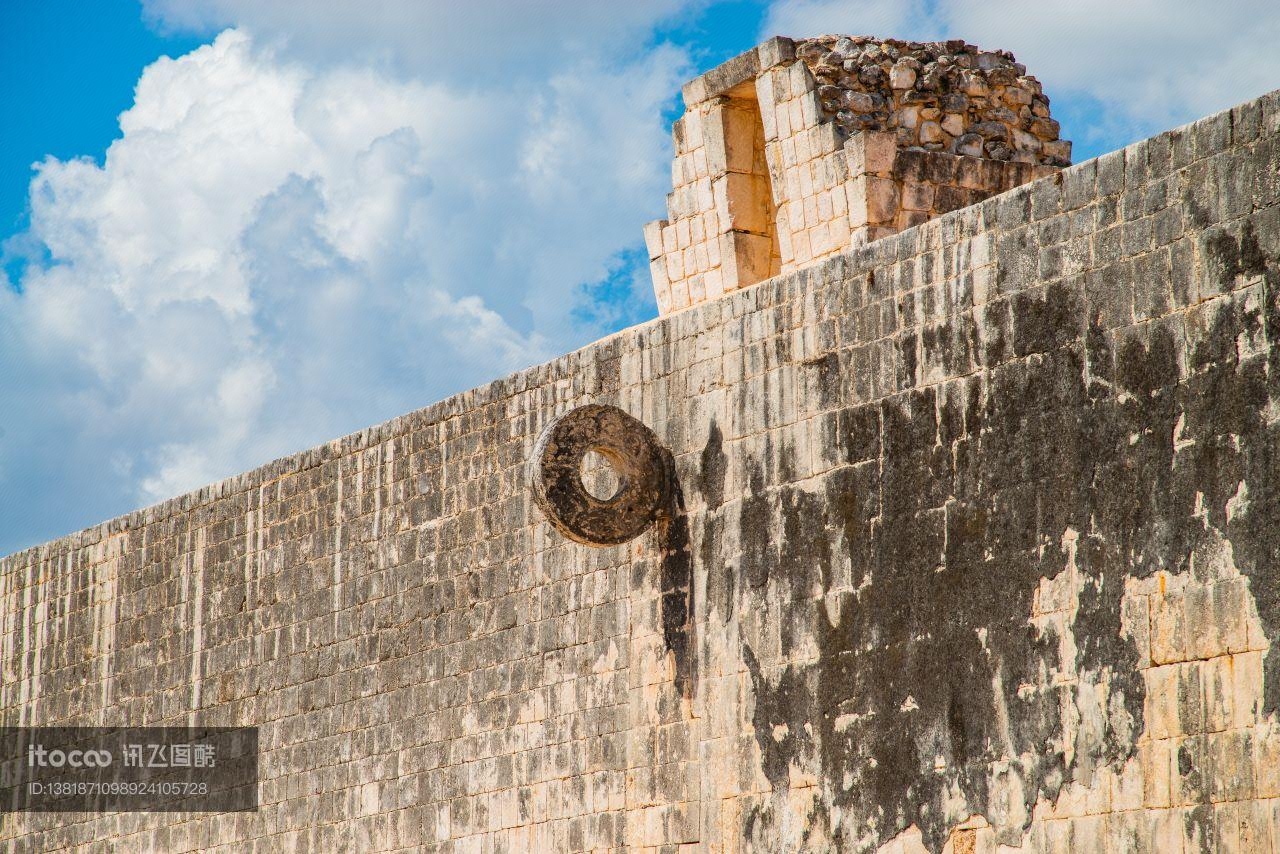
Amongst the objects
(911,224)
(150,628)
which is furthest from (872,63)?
(150,628)

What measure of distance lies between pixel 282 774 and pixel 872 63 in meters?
5.23

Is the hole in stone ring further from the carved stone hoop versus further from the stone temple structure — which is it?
the carved stone hoop

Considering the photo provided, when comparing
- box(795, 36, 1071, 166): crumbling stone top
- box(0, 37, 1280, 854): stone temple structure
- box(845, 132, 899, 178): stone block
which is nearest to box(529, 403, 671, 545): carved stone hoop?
box(0, 37, 1280, 854): stone temple structure

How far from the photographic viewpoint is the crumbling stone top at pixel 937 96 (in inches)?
423

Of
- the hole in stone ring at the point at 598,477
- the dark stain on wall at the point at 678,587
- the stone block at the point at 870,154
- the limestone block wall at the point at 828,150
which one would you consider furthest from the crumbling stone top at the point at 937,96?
the dark stain on wall at the point at 678,587

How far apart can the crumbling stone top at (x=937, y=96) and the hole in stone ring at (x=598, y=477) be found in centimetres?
230

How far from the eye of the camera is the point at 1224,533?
6535 millimetres

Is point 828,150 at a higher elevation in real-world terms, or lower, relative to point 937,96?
lower

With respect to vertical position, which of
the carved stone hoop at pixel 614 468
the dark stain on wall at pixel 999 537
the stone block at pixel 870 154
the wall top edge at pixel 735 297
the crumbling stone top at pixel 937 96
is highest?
the crumbling stone top at pixel 937 96

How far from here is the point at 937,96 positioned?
11.0 metres

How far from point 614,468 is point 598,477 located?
1.60ft

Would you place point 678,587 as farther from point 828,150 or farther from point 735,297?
point 828,150

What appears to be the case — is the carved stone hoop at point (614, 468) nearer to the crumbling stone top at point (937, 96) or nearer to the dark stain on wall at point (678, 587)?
the dark stain on wall at point (678, 587)

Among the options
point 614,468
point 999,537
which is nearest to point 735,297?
point 614,468
